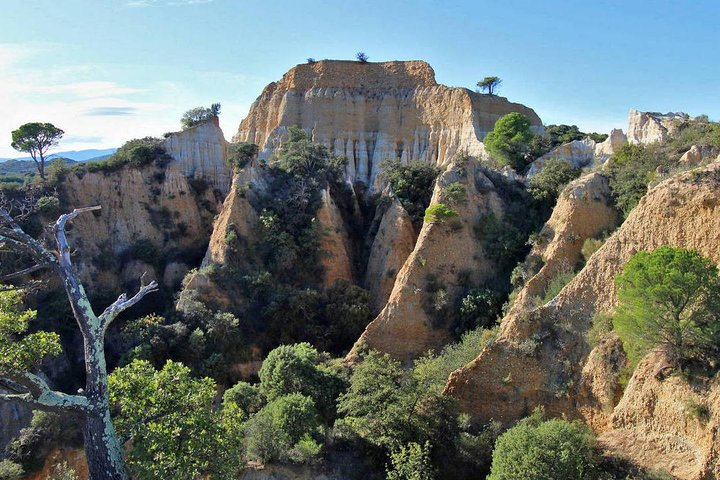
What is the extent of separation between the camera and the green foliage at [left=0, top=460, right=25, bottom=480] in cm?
1827

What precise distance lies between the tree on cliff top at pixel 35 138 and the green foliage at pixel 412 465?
2785 centimetres

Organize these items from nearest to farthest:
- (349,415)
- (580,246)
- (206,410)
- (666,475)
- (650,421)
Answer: (206,410), (666,475), (650,421), (349,415), (580,246)

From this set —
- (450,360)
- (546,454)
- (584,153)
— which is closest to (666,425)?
(546,454)

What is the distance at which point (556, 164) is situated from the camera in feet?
91.6

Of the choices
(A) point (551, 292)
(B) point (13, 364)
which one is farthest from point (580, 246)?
(B) point (13, 364)

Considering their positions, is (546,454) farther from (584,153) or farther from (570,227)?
(584,153)

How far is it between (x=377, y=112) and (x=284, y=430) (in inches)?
1157

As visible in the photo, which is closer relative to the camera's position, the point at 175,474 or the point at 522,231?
the point at 175,474

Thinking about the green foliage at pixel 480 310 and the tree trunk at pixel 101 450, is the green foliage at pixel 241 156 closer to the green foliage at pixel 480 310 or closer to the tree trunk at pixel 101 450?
the green foliage at pixel 480 310

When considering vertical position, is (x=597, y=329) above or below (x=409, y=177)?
below

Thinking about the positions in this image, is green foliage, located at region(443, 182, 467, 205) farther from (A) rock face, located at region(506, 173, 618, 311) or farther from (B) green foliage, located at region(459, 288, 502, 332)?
(B) green foliage, located at region(459, 288, 502, 332)

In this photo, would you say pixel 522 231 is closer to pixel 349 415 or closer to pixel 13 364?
pixel 349 415

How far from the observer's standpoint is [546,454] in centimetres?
1527

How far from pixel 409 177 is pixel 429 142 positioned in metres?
10.8
